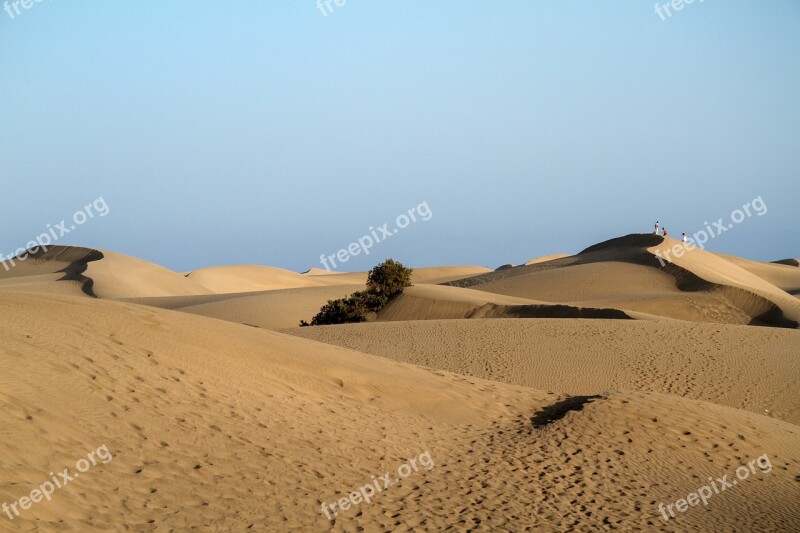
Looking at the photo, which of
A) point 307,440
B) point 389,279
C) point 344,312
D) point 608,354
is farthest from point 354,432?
point 389,279

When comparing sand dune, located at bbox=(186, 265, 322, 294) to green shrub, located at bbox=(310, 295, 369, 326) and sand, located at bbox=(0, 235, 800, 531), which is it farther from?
sand, located at bbox=(0, 235, 800, 531)

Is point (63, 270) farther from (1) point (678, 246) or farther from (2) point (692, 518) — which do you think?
(2) point (692, 518)

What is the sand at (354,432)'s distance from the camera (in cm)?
742

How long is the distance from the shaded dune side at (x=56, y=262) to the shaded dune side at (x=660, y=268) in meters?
22.2

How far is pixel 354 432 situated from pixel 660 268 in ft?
95.7

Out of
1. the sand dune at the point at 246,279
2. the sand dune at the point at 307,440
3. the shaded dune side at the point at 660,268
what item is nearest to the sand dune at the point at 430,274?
the sand dune at the point at 246,279

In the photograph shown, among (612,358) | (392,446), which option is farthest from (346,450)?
(612,358)

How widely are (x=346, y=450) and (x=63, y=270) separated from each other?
44.0m

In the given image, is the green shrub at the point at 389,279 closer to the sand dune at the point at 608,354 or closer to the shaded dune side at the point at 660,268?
the sand dune at the point at 608,354

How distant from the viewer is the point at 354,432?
1010 centimetres

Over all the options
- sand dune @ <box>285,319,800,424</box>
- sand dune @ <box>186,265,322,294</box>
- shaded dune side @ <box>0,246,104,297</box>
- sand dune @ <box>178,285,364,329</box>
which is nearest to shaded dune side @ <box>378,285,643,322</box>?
sand dune @ <box>285,319,800,424</box>

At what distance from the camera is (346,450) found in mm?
9414

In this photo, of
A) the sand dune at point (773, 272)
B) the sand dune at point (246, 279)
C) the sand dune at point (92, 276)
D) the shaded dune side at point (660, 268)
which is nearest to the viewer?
the shaded dune side at point (660, 268)

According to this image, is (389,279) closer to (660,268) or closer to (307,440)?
(660,268)
